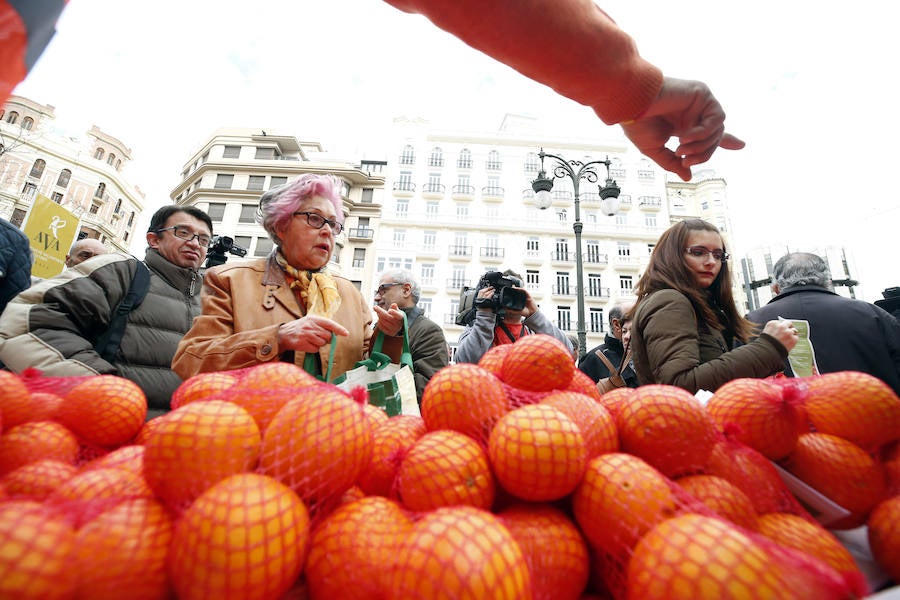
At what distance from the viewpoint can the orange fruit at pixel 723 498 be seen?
955mm

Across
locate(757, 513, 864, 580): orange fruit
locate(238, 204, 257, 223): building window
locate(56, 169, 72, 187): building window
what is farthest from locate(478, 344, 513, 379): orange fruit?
locate(56, 169, 72, 187): building window

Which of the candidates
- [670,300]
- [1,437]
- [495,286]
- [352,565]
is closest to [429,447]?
[352,565]

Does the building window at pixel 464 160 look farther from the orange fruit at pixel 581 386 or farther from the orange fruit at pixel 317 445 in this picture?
the orange fruit at pixel 317 445

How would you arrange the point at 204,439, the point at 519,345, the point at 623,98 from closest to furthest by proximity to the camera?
the point at 204,439
the point at 519,345
the point at 623,98

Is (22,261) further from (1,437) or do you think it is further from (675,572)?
(675,572)

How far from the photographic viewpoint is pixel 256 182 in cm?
3759

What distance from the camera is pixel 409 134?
37375 mm

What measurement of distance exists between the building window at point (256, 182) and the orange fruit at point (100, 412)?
40.6m

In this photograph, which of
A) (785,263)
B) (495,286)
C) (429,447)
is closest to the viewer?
(429,447)

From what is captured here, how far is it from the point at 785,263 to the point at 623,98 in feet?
10.2

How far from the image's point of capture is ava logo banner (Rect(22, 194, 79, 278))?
25.3 feet

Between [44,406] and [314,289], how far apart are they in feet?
4.71

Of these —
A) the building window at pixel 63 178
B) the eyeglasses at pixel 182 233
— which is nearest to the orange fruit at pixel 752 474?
the eyeglasses at pixel 182 233

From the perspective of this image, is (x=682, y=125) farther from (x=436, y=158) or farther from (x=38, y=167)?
(x=38, y=167)
